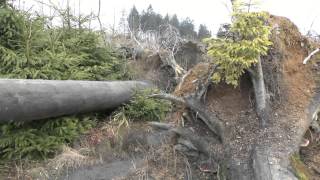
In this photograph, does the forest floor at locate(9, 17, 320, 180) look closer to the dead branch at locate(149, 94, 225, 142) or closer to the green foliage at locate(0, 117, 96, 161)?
the dead branch at locate(149, 94, 225, 142)

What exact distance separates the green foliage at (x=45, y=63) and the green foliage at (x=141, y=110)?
0.73 meters

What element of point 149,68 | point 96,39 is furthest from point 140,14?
point 96,39

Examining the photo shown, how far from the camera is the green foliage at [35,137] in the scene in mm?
6680

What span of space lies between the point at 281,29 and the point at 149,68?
20.8 ft

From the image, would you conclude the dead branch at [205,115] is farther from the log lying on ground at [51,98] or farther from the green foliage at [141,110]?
the green foliage at [141,110]

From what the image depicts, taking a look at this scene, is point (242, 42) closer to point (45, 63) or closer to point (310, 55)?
point (310, 55)

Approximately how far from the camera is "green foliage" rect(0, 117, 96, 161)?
6680mm

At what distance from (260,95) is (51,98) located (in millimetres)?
3220

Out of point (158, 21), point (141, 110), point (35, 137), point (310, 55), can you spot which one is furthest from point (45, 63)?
point (158, 21)

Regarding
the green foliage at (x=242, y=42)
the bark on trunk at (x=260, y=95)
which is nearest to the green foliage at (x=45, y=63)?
the green foliage at (x=242, y=42)

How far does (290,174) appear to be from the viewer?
4582 millimetres

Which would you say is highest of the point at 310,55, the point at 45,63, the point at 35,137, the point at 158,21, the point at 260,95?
the point at 158,21

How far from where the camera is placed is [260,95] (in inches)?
207

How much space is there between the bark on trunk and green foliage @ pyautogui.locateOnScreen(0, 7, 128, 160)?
11.6 feet
